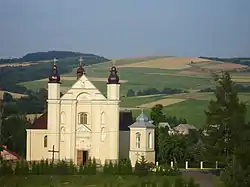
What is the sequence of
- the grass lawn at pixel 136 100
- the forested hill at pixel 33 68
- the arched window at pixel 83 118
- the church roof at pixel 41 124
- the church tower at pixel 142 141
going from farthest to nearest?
the forested hill at pixel 33 68 < the grass lawn at pixel 136 100 < the church roof at pixel 41 124 < the arched window at pixel 83 118 < the church tower at pixel 142 141

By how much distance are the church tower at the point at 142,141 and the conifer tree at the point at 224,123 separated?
1147 centimetres

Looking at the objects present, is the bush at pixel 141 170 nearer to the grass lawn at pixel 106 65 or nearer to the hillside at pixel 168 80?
the hillside at pixel 168 80

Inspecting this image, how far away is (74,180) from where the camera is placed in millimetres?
40219

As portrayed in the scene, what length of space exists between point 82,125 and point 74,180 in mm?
Answer: 14664

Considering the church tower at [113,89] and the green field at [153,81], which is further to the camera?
the green field at [153,81]

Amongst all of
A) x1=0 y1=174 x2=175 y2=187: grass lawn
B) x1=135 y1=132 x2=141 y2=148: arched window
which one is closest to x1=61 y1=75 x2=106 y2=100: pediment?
x1=135 y1=132 x2=141 y2=148: arched window

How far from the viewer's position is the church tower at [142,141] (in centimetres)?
5294

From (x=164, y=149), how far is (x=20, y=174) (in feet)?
46.1

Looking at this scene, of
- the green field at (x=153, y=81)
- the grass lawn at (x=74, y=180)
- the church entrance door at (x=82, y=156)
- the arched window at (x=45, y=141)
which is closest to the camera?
the grass lawn at (x=74, y=180)

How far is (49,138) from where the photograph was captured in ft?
179

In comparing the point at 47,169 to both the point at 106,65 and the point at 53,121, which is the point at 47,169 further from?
the point at 106,65

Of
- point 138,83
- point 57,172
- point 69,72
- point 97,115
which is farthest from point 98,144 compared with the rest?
point 138,83

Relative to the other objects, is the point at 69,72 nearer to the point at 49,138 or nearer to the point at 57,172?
the point at 49,138

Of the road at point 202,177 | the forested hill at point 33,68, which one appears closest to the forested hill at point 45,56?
the forested hill at point 33,68
